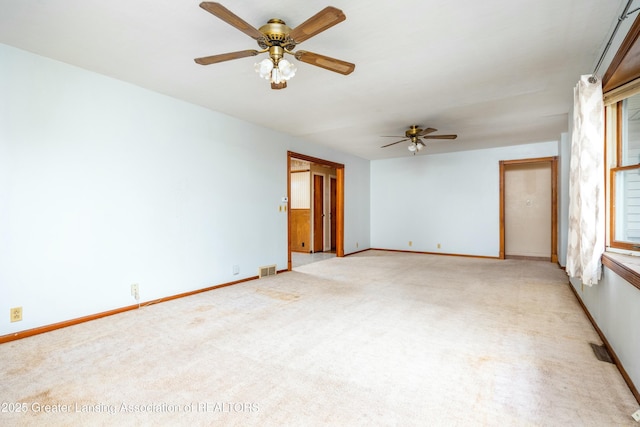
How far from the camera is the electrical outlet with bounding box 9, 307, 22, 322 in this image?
2531 mm

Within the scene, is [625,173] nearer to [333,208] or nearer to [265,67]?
[265,67]

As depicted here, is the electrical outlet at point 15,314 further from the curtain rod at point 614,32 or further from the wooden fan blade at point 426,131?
the wooden fan blade at point 426,131

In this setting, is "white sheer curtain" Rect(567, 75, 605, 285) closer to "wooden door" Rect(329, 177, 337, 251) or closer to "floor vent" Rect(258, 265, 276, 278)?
"floor vent" Rect(258, 265, 276, 278)

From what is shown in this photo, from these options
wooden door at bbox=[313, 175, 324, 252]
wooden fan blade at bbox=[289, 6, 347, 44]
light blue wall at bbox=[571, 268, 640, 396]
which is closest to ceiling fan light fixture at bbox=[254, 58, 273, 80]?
wooden fan blade at bbox=[289, 6, 347, 44]

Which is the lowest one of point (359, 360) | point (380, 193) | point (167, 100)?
point (359, 360)

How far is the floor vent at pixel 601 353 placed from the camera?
214cm

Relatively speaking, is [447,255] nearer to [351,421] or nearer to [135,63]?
[351,421]

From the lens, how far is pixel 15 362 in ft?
7.07

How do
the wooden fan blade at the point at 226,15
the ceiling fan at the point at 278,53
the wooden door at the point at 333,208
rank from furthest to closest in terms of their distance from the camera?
the wooden door at the point at 333,208, the ceiling fan at the point at 278,53, the wooden fan blade at the point at 226,15

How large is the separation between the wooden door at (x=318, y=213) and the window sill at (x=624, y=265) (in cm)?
590

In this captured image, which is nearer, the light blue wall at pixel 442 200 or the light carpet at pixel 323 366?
the light carpet at pixel 323 366

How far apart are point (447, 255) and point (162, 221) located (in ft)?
19.8

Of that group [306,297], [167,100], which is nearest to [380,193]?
[306,297]

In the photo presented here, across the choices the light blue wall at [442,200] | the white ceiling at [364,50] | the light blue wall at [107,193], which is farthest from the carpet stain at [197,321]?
the light blue wall at [442,200]
